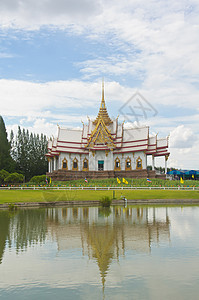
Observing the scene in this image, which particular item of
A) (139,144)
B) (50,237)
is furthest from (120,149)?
(50,237)

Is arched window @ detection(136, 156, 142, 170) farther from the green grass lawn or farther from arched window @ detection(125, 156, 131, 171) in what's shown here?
the green grass lawn

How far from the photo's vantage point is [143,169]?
2354 inches

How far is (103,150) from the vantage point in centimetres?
6475

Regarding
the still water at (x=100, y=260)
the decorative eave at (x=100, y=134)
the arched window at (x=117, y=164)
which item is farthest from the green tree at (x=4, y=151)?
the still water at (x=100, y=260)

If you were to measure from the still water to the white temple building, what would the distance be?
1564 inches

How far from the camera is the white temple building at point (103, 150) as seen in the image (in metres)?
61.6

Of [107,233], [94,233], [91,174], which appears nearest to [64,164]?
[91,174]

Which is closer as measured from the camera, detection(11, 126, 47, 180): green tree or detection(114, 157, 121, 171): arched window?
detection(114, 157, 121, 171): arched window

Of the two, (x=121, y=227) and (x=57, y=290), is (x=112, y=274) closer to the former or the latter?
(x=57, y=290)

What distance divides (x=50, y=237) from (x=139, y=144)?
4558cm

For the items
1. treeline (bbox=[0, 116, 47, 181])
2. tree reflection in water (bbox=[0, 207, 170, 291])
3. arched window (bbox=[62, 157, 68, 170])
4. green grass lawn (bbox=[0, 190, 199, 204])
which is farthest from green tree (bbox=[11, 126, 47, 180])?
tree reflection in water (bbox=[0, 207, 170, 291])

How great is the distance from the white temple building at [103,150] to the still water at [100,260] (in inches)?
1564

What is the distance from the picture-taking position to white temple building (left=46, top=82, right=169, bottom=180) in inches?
2426

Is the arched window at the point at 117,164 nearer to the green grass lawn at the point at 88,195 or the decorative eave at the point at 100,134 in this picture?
the decorative eave at the point at 100,134
